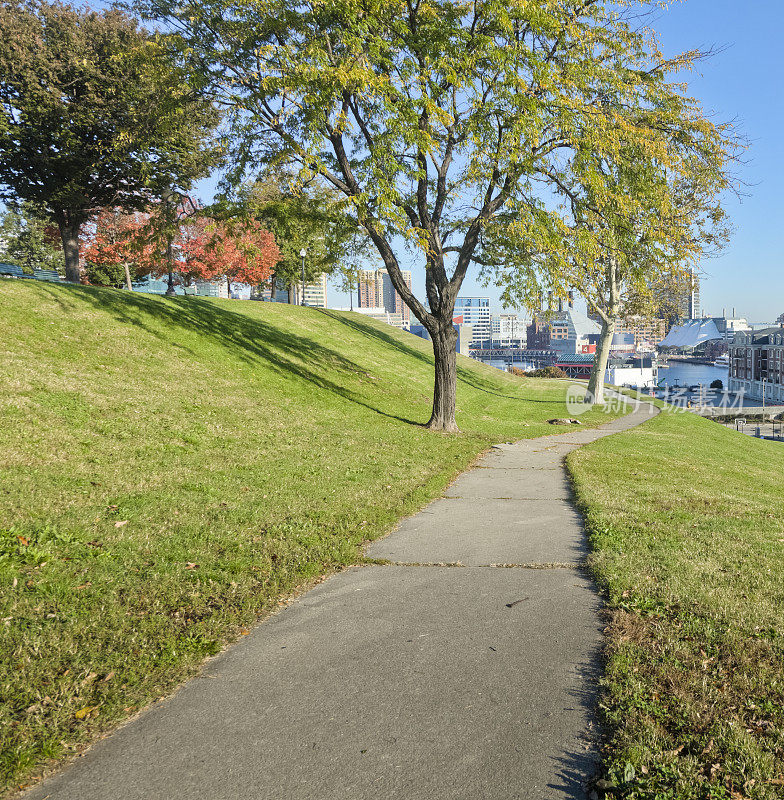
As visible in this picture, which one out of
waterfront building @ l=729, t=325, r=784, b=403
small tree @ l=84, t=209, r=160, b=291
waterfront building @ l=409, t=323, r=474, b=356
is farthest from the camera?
waterfront building @ l=729, t=325, r=784, b=403

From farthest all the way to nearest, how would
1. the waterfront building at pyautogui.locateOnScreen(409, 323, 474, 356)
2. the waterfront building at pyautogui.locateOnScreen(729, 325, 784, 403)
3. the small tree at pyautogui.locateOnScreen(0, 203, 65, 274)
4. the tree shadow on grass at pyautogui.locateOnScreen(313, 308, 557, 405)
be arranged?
the waterfront building at pyautogui.locateOnScreen(729, 325, 784, 403)
the waterfront building at pyautogui.locateOnScreen(409, 323, 474, 356)
the small tree at pyautogui.locateOnScreen(0, 203, 65, 274)
the tree shadow on grass at pyautogui.locateOnScreen(313, 308, 557, 405)

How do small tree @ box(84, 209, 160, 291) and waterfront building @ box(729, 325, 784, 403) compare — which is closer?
small tree @ box(84, 209, 160, 291)

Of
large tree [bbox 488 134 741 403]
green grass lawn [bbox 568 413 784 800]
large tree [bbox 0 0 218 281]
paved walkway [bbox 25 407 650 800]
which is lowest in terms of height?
paved walkway [bbox 25 407 650 800]

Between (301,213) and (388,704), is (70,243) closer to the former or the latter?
(301,213)

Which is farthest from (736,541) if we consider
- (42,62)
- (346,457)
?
(42,62)

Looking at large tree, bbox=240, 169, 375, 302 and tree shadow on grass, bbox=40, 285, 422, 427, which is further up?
large tree, bbox=240, 169, 375, 302

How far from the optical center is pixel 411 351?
36375 mm

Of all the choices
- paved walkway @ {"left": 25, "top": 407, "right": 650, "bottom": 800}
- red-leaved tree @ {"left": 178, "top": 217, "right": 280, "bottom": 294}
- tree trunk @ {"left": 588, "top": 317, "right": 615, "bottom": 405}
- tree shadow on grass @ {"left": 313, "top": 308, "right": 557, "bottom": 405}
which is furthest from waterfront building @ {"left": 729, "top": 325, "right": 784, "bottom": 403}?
paved walkway @ {"left": 25, "top": 407, "right": 650, "bottom": 800}

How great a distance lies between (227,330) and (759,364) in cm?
12529

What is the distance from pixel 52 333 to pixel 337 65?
34.3 ft

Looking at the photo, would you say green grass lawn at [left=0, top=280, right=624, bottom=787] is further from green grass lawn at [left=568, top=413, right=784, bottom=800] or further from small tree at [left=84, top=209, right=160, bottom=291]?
small tree at [left=84, top=209, right=160, bottom=291]

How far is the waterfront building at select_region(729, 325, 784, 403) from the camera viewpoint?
108806 mm

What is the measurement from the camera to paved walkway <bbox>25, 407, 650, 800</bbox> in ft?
9.96

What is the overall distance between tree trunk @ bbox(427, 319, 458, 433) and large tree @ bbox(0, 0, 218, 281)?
504 inches
